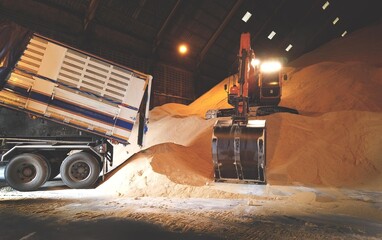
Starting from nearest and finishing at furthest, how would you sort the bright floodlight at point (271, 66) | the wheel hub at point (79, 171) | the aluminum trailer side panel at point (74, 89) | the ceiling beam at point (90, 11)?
the aluminum trailer side panel at point (74, 89)
the wheel hub at point (79, 171)
the bright floodlight at point (271, 66)
the ceiling beam at point (90, 11)

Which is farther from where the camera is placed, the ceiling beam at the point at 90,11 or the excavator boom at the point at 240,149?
the ceiling beam at the point at 90,11

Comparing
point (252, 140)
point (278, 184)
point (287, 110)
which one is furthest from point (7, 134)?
point (287, 110)

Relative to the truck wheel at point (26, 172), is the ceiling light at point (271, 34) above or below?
above

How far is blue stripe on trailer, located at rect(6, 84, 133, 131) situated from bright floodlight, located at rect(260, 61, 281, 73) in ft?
27.3

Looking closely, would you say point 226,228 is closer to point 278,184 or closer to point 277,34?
point 278,184

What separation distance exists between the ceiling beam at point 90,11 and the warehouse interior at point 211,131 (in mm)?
71

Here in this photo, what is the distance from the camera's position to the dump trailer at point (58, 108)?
26.8ft

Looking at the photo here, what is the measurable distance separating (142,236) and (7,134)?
6.31m

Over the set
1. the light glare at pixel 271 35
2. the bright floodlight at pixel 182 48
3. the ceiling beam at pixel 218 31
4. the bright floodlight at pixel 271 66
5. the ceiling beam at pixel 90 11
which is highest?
the light glare at pixel 271 35

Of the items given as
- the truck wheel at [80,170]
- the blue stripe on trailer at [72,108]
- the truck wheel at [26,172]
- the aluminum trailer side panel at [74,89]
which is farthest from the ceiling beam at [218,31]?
the truck wheel at [26,172]

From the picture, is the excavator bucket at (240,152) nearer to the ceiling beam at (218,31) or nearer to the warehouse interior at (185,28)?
the warehouse interior at (185,28)

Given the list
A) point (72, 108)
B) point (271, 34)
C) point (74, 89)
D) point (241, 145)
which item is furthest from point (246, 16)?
point (72, 108)

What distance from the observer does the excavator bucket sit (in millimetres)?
8359

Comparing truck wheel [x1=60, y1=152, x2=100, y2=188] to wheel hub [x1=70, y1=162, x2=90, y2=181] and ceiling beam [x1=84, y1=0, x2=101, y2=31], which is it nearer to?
wheel hub [x1=70, y1=162, x2=90, y2=181]
